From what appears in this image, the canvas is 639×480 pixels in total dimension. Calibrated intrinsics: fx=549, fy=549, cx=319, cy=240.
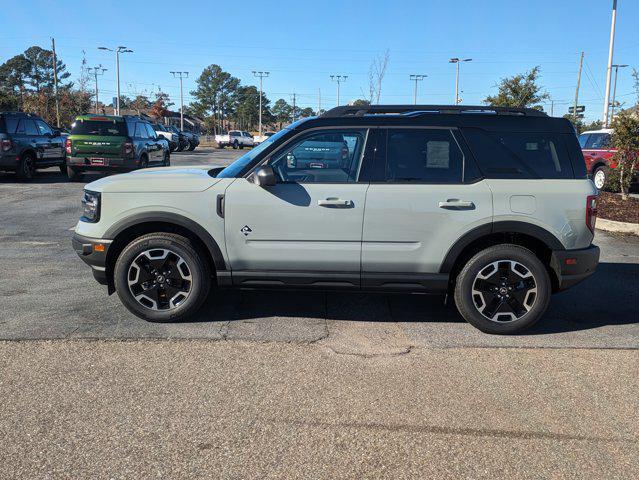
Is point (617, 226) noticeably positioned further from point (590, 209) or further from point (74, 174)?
point (74, 174)

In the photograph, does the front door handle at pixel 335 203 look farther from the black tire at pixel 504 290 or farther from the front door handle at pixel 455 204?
the black tire at pixel 504 290

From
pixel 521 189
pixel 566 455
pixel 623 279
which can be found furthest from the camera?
pixel 623 279

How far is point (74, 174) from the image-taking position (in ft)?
50.9

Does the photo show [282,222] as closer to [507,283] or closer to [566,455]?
[507,283]

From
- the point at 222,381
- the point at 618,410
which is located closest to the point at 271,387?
the point at 222,381

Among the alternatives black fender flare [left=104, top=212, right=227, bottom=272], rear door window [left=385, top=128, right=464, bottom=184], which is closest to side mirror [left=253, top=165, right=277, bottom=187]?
black fender flare [left=104, top=212, right=227, bottom=272]

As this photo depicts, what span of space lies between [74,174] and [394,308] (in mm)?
12934

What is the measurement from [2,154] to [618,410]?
15.0 m

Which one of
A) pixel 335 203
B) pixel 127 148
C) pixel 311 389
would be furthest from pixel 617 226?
pixel 127 148

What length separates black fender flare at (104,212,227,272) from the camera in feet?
15.2

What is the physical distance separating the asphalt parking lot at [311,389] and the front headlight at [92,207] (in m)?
0.87

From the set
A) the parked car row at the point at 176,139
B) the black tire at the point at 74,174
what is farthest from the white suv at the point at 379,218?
the parked car row at the point at 176,139

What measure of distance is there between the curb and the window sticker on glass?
21.2ft

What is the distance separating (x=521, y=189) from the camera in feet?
14.9
